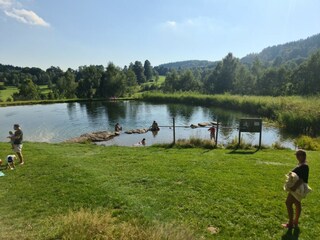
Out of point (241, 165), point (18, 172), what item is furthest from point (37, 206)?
point (241, 165)

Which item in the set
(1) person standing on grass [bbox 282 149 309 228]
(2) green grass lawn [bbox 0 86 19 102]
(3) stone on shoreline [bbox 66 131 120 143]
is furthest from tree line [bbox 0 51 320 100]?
(1) person standing on grass [bbox 282 149 309 228]

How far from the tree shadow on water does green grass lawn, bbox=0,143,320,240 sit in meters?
0.09

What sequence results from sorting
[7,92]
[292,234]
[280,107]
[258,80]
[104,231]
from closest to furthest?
[104,231], [292,234], [280,107], [258,80], [7,92]

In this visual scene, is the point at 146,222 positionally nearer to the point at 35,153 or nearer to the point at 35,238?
the point at 35,238

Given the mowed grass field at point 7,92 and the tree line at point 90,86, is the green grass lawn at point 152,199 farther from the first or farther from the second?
the mowed grass field at point 7,92

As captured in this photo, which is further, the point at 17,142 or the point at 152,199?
the point at 17,142

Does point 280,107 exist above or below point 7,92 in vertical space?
below

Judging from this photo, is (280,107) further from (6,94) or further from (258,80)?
(6,94)

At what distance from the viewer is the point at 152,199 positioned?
8.22 m

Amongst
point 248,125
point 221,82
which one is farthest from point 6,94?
point 248,125

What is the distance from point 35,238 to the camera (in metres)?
6.05

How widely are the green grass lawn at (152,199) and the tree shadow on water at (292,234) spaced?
0.09 m

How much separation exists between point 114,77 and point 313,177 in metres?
86.2

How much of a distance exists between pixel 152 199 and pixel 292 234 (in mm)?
3798
